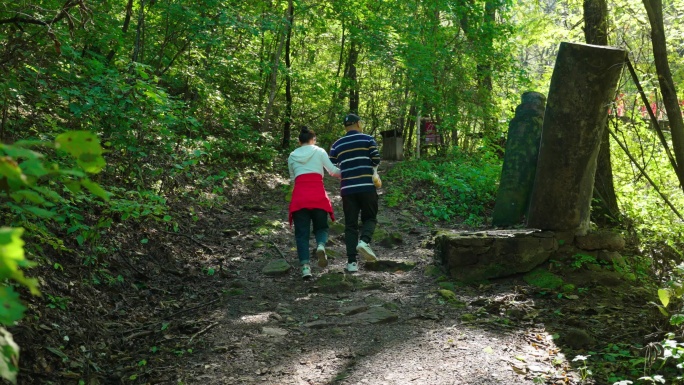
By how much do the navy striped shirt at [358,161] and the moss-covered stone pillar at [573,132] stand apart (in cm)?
208

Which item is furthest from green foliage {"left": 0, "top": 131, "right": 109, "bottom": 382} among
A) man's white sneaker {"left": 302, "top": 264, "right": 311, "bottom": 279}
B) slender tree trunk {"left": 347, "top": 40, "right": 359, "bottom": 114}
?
slender tree trunk {"left": 347, "top": 40, "right": 359, "bottom": 114}

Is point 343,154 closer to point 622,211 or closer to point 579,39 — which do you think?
point 622,211

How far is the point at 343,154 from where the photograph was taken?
7.35 meters

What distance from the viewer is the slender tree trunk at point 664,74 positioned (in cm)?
473

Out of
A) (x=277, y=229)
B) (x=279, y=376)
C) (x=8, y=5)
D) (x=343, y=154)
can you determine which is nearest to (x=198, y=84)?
(x=277, y=229)

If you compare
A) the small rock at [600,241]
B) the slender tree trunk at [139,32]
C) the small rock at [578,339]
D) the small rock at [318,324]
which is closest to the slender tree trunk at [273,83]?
the slender tree trunk at [139,32]

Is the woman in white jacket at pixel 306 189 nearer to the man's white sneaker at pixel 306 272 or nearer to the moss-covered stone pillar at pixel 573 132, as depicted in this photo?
the man's white sneaker at pixel 306 272

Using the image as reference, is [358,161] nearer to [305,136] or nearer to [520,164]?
[305,136]

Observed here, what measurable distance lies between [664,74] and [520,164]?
13.2 ft

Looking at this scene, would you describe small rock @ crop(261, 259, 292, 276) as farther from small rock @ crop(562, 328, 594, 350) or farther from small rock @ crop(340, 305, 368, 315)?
small rock @ crop(562, 328, 594, 350)

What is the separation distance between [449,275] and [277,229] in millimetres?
3945

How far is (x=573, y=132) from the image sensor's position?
6547 mm

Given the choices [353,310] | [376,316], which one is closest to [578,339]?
[376,316]

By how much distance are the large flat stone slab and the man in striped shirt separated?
1.24 metres
